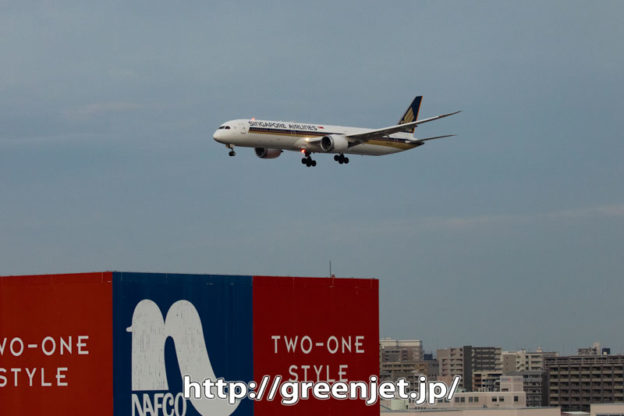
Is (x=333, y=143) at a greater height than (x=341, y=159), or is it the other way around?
(x=333, y=143)

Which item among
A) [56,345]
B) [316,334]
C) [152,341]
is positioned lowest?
[56,345]

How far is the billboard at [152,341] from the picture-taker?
182ft

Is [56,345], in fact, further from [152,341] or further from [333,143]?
[333,143]

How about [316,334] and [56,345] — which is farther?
[316,334]

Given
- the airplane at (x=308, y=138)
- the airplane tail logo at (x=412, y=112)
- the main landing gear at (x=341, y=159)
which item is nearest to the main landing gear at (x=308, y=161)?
the airplane at (x=308, y=138)

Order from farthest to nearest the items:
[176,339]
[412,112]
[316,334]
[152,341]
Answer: [412,112] → [316,334] → [176,339] → [152,341]

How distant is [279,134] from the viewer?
390 feet

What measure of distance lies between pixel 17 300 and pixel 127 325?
6.27 m

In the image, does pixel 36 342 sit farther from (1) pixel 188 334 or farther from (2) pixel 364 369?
(2) pixel 364 369

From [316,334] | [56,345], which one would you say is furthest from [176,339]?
[316,334]

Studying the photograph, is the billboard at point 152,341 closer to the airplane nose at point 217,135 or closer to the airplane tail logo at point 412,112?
the airplane nose at point 217,135

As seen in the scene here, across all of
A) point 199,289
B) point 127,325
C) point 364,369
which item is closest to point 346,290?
point 364,369

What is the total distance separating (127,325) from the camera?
183 ft

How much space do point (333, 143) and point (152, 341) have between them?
2620 inches
